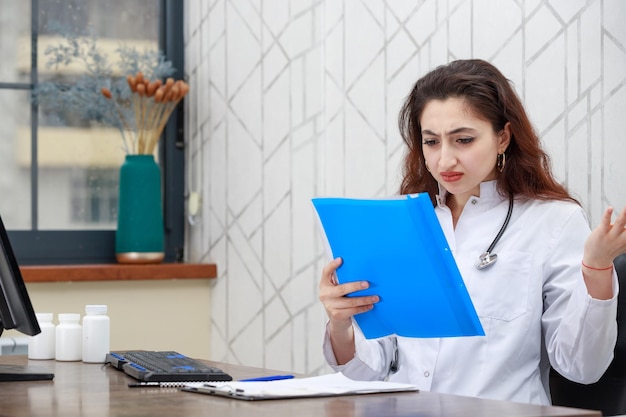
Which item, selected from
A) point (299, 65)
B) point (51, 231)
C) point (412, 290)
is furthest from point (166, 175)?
point (412, 290)

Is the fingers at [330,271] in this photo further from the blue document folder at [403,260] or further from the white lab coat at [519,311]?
the white lab coat at [519,311]

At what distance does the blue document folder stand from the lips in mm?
380

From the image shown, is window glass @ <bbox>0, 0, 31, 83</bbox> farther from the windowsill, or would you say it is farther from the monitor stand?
the monitor stand

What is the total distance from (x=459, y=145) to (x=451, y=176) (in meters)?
0.07

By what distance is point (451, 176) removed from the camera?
2094mm

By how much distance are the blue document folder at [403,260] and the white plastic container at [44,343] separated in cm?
82

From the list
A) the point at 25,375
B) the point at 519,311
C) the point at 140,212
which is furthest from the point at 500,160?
the point at 140,212

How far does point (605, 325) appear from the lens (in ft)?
6.02

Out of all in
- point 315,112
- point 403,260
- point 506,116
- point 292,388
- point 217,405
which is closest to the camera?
point 217,405

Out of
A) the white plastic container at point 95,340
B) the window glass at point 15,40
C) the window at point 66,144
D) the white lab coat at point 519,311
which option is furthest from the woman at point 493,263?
the window glass at point 15,40

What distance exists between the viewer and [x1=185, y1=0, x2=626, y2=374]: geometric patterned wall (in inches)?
87.7

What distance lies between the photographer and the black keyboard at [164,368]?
175 cm

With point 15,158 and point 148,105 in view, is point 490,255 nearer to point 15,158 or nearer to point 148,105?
point 148,105

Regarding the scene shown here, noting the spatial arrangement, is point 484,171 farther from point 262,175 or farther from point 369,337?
point 262,175
